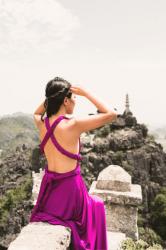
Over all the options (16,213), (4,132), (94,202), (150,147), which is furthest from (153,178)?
(4,132)

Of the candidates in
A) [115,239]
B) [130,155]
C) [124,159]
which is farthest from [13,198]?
[115,239]

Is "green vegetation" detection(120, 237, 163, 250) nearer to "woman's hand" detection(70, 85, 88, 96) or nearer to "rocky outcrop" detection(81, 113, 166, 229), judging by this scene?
"woman's hand" detection(70, 85, 88, 96)

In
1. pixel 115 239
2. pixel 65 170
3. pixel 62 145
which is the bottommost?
pixel 115 239

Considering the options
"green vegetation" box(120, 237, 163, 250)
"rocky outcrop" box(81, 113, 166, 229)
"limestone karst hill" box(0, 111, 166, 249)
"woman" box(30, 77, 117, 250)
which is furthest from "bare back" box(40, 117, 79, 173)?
"rocky outcrop" box(81, 113, 166, 229)

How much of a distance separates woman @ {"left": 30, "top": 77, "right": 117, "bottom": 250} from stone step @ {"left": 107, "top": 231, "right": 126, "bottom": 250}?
117 cm

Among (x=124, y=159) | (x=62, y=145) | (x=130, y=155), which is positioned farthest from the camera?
(x=130, y=155)

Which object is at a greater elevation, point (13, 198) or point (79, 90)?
point (79, 90)

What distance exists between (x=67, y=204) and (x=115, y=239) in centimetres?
173

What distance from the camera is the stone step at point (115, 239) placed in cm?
410

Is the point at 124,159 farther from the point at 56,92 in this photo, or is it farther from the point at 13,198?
the point at 56,92

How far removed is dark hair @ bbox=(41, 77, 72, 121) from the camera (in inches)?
112

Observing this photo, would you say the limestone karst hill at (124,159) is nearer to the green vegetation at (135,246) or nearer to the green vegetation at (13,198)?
the green vegetation at (13,198)

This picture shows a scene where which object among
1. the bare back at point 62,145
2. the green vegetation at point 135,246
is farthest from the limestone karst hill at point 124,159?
the bare back at point 62,145

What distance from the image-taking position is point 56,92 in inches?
112
